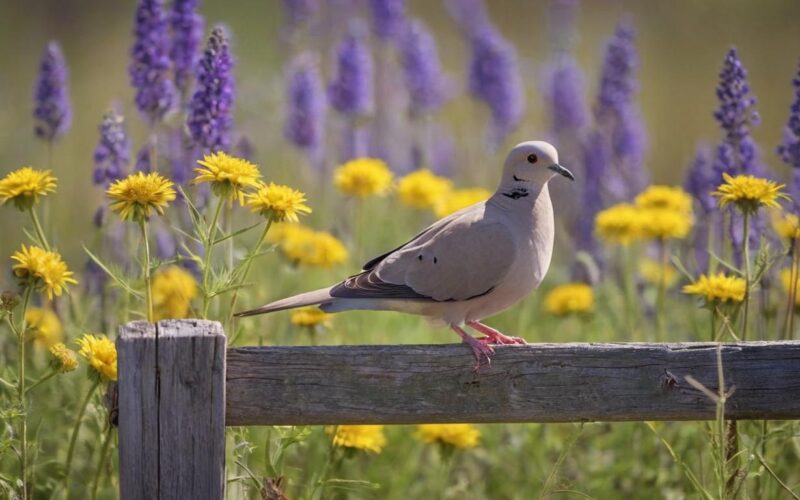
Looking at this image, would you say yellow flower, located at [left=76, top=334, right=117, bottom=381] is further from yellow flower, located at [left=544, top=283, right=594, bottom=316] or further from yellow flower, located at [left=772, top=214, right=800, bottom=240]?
yellow flower, located at [left=544, top=283, right=594, bottom=316]

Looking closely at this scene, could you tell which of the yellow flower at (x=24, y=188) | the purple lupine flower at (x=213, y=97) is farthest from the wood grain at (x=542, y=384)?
the purple lupine flower at (x=213, y=97)

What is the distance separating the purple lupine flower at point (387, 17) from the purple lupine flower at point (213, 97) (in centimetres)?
330

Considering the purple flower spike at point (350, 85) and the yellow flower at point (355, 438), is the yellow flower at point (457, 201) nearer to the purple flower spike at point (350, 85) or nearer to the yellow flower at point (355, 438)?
the purple flower spike at point (350, 85)

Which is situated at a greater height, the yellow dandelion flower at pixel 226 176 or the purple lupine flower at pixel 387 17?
the purple lupine flower at pixel 387 17

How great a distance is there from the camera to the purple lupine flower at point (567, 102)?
7.09 metres

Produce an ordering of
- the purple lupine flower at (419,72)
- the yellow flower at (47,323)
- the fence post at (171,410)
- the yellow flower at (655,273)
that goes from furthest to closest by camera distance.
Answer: the purple lupine flower at (419,72) < the yellow flower at (655,273) < the yellow flower at (47,323) < the fence post at (171,410)

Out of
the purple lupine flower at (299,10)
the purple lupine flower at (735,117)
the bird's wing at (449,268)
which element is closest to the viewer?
the bird's wing at (449,268)

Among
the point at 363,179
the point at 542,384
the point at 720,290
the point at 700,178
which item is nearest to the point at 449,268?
the point at 542,384

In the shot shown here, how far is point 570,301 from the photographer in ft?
16.2

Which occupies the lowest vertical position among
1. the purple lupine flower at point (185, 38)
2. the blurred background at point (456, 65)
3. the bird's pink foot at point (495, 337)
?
the bird's pink foot at point (495, 337)

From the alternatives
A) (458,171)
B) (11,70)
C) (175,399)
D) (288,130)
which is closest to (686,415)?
(175,399)

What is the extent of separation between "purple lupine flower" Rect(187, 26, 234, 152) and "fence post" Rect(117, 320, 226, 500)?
1.37m

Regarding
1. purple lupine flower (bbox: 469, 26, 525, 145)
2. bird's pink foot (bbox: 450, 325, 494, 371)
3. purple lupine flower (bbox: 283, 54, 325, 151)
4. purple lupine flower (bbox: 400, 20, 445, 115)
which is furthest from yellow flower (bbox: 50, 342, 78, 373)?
purple lupine flower (bbox: 469, 26, 525, 145)

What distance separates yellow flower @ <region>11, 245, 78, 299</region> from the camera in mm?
3004
